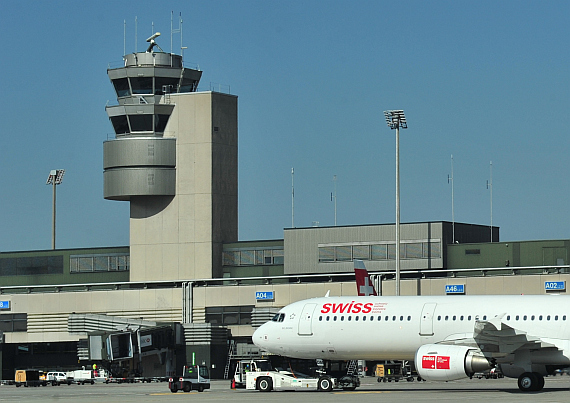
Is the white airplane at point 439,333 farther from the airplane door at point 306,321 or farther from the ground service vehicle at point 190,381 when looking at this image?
the ground service vehicle at point 190,381

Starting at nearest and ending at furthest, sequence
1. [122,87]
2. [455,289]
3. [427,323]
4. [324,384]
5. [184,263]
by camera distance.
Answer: [427,323], [324,384], [455,289], [184,263], [122,87]

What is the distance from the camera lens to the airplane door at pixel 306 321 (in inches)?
1987

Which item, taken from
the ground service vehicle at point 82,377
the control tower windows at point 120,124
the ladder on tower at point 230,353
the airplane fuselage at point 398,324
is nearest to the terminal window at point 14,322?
the ground service vehicle at point 82,377

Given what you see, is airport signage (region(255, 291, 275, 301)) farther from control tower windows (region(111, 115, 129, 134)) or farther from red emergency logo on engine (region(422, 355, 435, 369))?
red emergency logo on engine (region(422, 355, 435, 369))

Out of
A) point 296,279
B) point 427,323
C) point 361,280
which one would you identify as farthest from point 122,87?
point 427,323

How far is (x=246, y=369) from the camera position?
54.2 metres

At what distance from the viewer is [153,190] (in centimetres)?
8581

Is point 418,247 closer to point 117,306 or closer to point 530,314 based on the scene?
point 117,306

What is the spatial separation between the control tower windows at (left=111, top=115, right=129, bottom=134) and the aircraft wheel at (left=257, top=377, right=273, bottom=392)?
40013mm

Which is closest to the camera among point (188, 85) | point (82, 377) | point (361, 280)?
point (361, 280)

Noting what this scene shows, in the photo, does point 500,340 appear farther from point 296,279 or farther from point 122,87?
point 122,87

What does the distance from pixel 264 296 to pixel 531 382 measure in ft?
103

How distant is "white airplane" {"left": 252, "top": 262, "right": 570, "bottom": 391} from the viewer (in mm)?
45312

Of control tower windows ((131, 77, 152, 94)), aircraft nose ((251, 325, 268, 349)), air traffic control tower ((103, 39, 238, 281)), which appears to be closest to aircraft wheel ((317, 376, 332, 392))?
aircraft nose ((251, 325, 268, 349))
